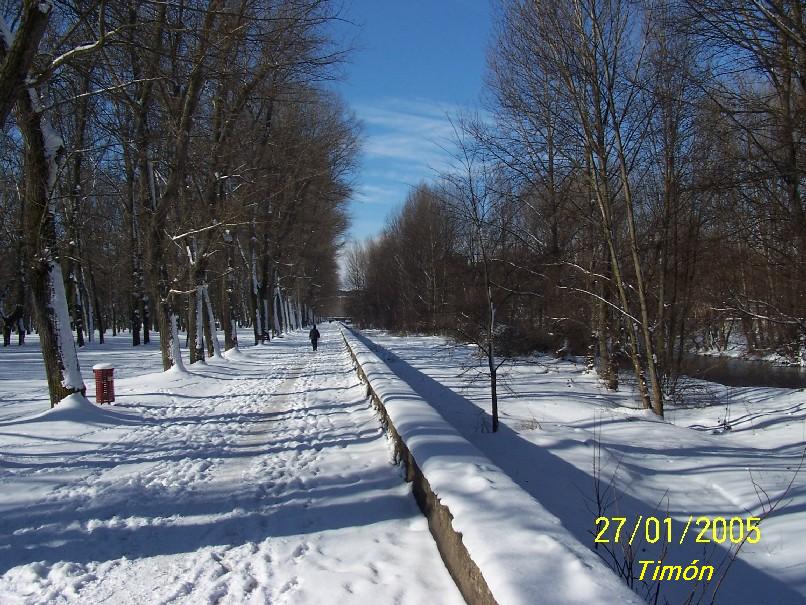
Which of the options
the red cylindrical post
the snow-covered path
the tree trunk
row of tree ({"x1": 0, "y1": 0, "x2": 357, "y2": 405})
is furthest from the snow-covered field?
row of tree ({"x1": 0, "y1": 0, "x2": 357, "y2": 405})

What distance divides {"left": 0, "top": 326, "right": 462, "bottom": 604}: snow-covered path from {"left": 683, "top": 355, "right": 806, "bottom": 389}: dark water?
463 inches

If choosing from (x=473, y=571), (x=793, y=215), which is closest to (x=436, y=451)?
(x=473, y=571)

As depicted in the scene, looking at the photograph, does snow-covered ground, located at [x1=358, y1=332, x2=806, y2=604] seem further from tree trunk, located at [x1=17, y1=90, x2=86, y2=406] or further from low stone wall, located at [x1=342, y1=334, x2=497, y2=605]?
tree trunk, located at [x1=17, y1=90, x2=86, y2=406]

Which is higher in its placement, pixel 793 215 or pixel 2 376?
pixel 793 215

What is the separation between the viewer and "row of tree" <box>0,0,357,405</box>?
8938 millimetres

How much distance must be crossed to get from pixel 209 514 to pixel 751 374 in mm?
21010

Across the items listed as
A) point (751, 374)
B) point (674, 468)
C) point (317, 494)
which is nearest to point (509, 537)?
point (317, 494)

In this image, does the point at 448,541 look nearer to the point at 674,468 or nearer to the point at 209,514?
the point at 209,514

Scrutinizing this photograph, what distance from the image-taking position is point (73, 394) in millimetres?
10359

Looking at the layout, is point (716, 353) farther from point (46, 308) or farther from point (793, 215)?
point (46, 308)

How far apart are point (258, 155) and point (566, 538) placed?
83.8 feet

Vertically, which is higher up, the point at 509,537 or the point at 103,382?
the point at 103,382

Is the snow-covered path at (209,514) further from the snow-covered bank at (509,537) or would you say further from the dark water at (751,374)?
the dark water at (751,374)

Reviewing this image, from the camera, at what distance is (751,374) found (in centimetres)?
2103
